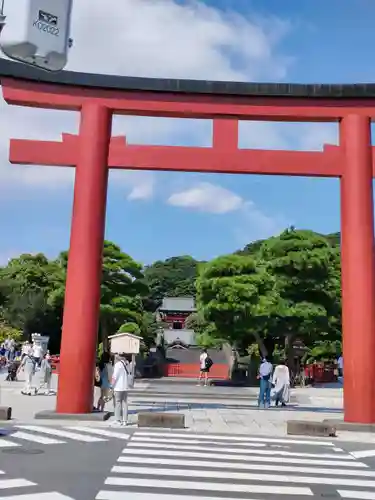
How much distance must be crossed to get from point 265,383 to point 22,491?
1138 centimetres

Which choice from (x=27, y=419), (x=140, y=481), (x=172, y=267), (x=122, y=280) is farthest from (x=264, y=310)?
(x=172, y=267)

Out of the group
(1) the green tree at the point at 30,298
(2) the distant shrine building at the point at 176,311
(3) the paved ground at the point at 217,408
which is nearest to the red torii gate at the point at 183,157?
(3) the paved ground at the point at 217,408

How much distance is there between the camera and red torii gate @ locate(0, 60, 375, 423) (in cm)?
1233

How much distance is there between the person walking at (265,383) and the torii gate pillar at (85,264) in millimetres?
5827

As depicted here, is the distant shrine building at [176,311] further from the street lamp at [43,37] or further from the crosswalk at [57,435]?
the street lamp at [43,37]

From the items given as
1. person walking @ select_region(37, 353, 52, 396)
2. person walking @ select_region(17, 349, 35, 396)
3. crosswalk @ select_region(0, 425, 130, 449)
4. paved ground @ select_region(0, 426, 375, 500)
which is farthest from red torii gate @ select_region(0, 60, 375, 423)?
person walking @ select_region(37, 353, 52, 396)

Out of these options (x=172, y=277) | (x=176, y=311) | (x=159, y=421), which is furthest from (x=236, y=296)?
(x=172, y=277)

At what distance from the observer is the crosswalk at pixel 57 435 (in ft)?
31.7

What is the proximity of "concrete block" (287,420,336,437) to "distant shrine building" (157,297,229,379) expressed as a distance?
26131 mm

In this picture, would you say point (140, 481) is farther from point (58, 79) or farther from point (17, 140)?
point (58, 79)

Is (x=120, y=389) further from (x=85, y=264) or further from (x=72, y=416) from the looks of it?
(x=85, y=264)

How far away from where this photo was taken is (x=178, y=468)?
25.3 ft

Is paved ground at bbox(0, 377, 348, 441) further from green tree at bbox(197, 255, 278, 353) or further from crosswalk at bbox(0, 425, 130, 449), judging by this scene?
green tree at bbox(197, 255, 278, 353)

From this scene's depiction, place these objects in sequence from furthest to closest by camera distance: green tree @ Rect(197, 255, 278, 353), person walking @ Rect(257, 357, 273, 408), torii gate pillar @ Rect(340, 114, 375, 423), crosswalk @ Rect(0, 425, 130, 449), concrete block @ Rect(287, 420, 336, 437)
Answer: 1. green tree @ Rect(197, 255, 278, 353)
2. person walking @ Rect(257, 357, 273, 408)
3. torii gate pillar @ Rect(340, 114, 375, 423)
4. concrete block @ Rect(287, 420, 336, 437)
5. crosswalk @ Rect(0, 425, 130, 449)
